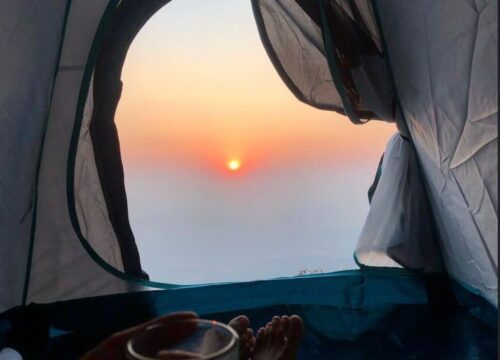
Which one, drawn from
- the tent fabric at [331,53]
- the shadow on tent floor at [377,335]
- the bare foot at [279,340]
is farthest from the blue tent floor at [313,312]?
the tent fabric at [331,53]

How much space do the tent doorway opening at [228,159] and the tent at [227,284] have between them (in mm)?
108

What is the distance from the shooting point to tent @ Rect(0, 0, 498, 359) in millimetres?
1160

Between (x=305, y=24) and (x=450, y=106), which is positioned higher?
(x=305, y=24)

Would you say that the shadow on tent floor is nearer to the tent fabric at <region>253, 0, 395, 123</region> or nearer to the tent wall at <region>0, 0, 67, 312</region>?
the tent wall at <region>0, 0, 67, 312</region>

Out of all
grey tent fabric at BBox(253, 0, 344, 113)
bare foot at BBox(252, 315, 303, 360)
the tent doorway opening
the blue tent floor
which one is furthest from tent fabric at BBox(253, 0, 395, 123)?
bare foot at BBox(252, 315, 303, 360)

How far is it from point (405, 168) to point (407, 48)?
289 mm


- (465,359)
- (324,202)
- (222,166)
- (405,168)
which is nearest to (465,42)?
(405,168)

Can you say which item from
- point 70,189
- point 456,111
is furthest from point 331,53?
point 70,189

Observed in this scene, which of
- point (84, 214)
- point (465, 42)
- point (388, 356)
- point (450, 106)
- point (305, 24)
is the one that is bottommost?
point (388, 356)

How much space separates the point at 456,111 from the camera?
0.98 meters

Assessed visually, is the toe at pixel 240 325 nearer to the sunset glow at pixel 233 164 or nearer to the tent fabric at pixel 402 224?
the tent fabric at pixel 402 224

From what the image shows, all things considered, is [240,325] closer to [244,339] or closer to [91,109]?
[244,339]

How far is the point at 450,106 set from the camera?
1.00 meters

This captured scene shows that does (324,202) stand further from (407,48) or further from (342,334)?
(407,48)
